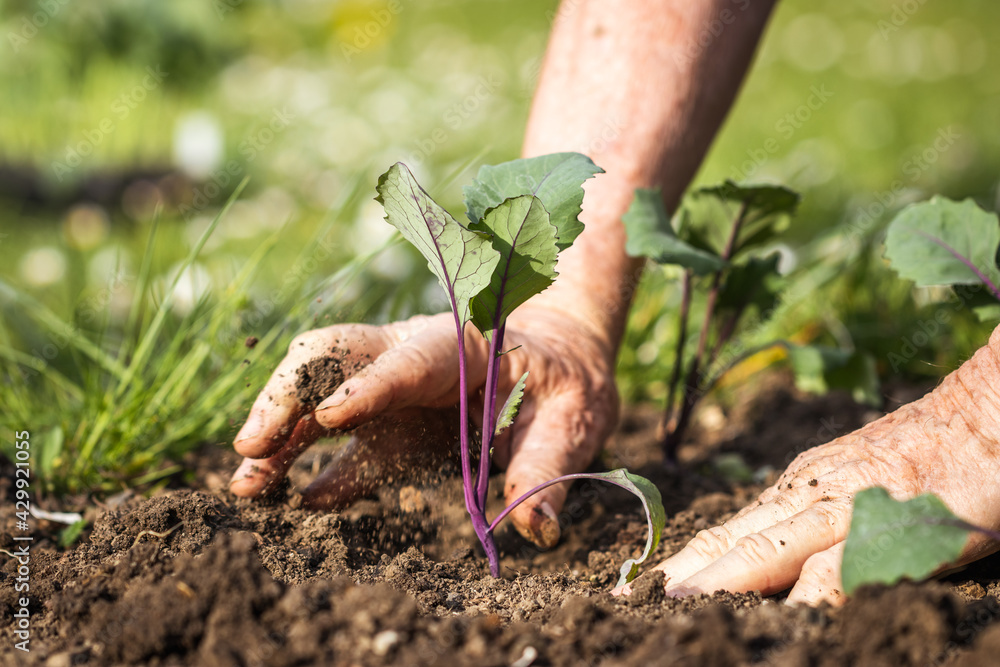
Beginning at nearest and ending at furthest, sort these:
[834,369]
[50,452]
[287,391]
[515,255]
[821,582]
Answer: [821,582] < [515,255] < [287,391] < [50,452] < [834,369]

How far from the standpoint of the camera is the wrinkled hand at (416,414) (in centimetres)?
119

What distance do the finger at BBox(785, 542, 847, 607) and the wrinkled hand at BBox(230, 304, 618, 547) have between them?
41 cm

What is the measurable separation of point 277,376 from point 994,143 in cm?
441

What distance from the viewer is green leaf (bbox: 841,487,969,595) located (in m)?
0.81

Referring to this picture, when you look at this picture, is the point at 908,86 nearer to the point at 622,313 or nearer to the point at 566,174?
the point at 622,313

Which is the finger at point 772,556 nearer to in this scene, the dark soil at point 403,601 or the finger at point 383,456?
the dark soil at point 403,601

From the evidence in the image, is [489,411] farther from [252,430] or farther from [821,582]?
[821,582]

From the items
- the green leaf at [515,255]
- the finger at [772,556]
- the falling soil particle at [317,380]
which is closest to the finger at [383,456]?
the falling soil particle at [317,380]

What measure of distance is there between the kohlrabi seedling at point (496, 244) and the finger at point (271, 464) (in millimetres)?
294

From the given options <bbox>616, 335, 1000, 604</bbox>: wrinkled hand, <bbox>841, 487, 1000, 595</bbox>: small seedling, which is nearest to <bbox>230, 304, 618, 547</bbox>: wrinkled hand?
<bbox>616, 335, 1000, 604</bbox>: wrinkled hand

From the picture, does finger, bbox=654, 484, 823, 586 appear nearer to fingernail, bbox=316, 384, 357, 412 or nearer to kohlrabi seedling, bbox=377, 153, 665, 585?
kohlrabi seedling, bbox=377, 153, 665, 585

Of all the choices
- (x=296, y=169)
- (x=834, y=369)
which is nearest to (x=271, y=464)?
(x=834, y=369)

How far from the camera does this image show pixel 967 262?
1.26m

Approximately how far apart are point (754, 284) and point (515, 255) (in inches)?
31.8
